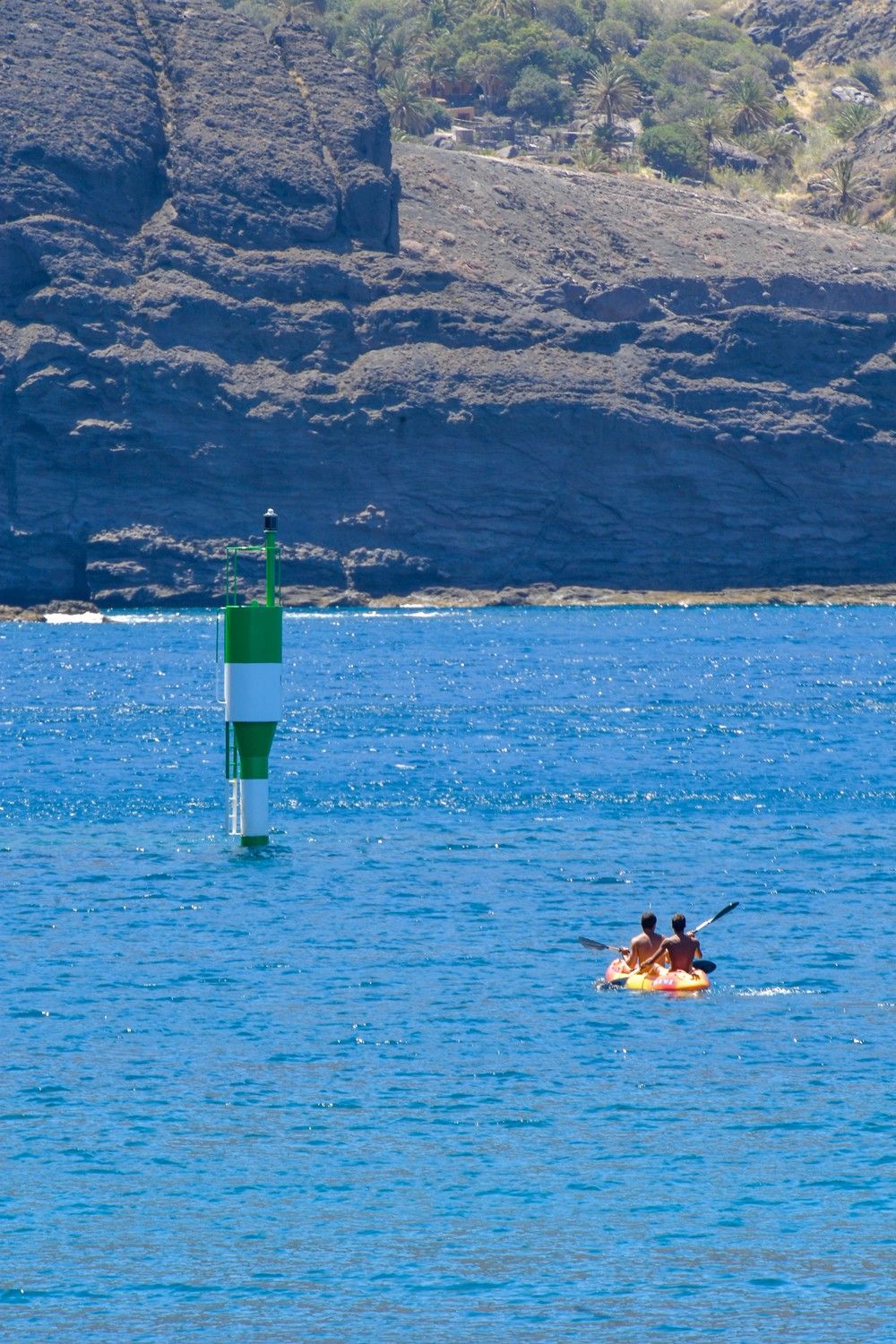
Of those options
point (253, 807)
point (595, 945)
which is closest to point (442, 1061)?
point (595, 945)

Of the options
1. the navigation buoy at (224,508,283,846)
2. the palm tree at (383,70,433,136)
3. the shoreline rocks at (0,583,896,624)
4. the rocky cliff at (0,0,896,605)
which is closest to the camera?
the navigation buoy at (224,508,283,846)

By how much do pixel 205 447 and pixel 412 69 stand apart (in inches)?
3547

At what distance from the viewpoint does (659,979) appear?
2422cm

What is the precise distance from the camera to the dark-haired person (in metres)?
24.1

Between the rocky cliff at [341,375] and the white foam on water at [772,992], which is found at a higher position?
the rocky cliff at [341,375]

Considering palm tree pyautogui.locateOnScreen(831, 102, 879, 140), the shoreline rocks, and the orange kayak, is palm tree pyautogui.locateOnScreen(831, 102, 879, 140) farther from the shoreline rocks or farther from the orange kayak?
the orange kayak

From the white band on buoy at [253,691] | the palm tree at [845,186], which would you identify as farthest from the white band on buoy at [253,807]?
the palm tree at [845,186]

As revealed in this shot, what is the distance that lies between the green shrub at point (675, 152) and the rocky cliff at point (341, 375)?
45.1 metres

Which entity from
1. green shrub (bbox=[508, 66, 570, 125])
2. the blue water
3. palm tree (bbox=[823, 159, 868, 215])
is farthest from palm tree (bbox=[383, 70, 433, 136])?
the blue water

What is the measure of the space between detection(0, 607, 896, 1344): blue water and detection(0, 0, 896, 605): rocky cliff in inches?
2916

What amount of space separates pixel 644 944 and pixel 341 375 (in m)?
103

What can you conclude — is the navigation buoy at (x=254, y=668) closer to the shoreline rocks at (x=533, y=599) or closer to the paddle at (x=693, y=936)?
the paddle at (x=693, y=936)

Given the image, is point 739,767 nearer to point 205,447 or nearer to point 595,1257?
point 595,1257

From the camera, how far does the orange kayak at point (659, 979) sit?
2420cm
